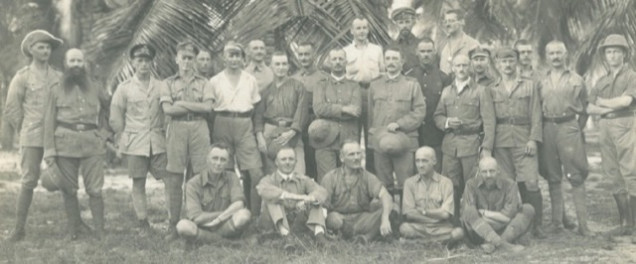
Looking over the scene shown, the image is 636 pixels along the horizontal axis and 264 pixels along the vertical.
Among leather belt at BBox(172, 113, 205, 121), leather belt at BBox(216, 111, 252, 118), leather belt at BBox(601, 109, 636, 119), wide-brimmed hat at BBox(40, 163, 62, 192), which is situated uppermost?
leather belt at BBox(216, 111, 252, 118)

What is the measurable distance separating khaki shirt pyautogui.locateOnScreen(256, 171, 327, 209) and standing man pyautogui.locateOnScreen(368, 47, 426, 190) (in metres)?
0.92

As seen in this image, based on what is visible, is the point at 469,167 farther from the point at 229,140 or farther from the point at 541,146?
the point at 229,140

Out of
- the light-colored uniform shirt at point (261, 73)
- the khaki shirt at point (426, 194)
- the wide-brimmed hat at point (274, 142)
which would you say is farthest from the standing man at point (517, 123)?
the light-colored uniform shirt at point (261, 73)

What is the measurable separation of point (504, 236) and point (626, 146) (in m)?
1.69

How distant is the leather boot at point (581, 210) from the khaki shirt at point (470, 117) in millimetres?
1074

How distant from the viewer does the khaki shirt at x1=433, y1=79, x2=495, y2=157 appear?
7.93 metres

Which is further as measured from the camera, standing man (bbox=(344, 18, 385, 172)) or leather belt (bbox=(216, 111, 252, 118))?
standing man (bbox=(344, 18, 385, 172))

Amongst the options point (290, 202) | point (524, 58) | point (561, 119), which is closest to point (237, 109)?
point (290, 202)

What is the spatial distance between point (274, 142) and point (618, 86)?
344 centimetres

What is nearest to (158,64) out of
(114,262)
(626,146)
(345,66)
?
(345,66)

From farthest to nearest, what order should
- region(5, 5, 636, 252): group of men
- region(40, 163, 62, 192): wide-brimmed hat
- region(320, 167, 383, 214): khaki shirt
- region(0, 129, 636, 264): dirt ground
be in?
region(40, 163, 62, 192): wide-brimmed hat, region(320, 167, 383, 214): khaki shirt, region(5, 5, 636, 252): group of men, region(0, 129, 636, 264): dirt ground

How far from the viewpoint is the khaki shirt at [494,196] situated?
7379mm

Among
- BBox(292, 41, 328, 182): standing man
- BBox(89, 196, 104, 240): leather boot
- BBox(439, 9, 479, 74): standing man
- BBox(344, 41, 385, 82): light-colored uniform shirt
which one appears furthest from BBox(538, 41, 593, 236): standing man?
BBox(89, 196, 104, 240): leather boot

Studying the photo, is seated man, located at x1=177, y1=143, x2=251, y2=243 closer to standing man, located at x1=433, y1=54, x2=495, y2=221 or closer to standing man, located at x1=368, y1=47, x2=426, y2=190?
standing man, located at x1=368, y1=47, x2=426, y2=190
